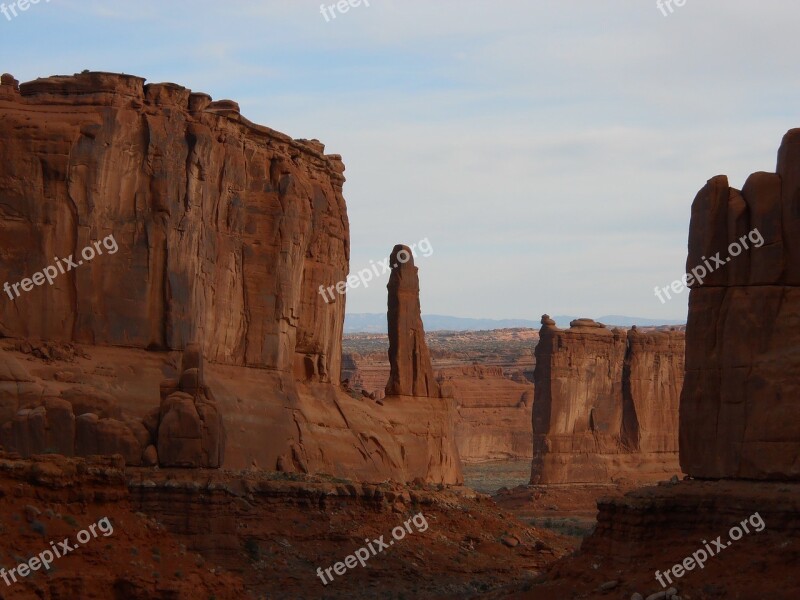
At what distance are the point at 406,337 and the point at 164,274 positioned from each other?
1598cm

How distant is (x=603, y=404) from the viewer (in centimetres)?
9975

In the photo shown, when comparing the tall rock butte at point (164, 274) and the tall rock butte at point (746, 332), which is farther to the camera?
the tall rock butte at point (164, 274)

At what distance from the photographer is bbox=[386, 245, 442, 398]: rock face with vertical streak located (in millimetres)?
67312

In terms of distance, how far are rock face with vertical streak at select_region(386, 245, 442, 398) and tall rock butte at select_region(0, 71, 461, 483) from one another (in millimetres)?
5056

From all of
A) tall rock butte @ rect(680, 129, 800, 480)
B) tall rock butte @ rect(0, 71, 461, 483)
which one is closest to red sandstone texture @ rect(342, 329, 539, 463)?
tall rock butte @ rect(0, 71, 461, 483)

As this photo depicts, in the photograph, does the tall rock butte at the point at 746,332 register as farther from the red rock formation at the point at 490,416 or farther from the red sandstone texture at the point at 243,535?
the red rock formation at the point at 490,416

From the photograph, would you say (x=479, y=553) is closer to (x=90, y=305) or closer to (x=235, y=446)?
(x=235, y=446)

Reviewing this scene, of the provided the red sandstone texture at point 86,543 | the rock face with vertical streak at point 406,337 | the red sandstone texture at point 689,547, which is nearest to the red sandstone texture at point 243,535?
the red sandstone texture at point 86,543

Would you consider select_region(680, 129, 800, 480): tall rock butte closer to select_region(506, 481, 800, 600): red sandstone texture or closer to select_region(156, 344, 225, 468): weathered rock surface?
select_region(506, 481, 800, 600): red sandstone texture

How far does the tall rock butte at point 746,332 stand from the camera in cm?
3544

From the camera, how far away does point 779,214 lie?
119ft

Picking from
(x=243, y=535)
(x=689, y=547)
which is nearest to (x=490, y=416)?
(x=243, y=535)

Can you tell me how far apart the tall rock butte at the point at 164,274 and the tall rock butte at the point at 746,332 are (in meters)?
13.9

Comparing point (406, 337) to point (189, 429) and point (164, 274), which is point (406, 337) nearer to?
point (164, 274)
